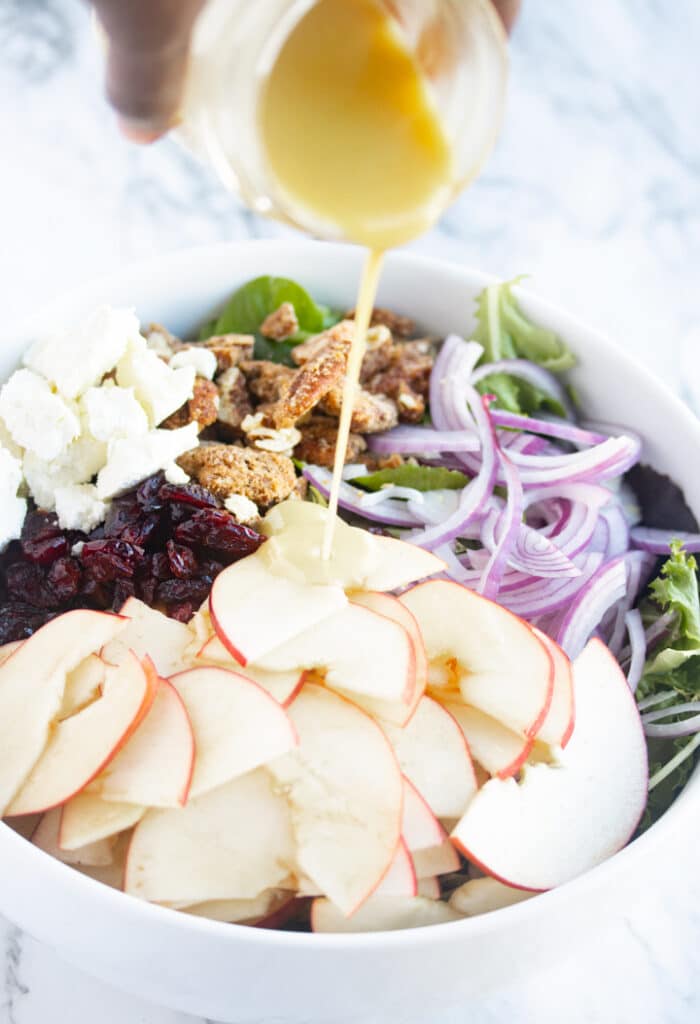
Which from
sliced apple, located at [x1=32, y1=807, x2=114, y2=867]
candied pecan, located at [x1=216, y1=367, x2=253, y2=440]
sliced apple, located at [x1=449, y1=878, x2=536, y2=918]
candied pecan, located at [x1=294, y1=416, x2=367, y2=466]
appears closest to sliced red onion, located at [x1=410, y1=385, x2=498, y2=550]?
candied pecan, located at [x1=294, y1=416, x2=367, y2=466]

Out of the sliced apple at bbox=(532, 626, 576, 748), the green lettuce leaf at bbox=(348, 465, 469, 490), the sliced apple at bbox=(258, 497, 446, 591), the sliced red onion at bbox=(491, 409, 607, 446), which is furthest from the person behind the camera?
the sliced red onion at bbox=(491, 409, 607, 446)

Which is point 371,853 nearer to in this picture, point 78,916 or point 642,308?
point 78,916

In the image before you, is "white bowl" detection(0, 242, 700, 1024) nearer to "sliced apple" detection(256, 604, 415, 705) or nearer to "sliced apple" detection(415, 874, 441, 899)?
"sliced apple" detection(415, 874, 441, 899)

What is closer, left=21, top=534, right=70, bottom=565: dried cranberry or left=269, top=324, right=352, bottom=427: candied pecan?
left=21, top=534, right=70, bottom=565: dried cranberry

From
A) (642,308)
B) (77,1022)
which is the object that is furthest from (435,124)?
(642,308)

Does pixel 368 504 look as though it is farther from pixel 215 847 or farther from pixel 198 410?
pixel 215 847

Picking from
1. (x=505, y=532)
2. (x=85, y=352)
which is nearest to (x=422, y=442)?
(x=505, y=532)
